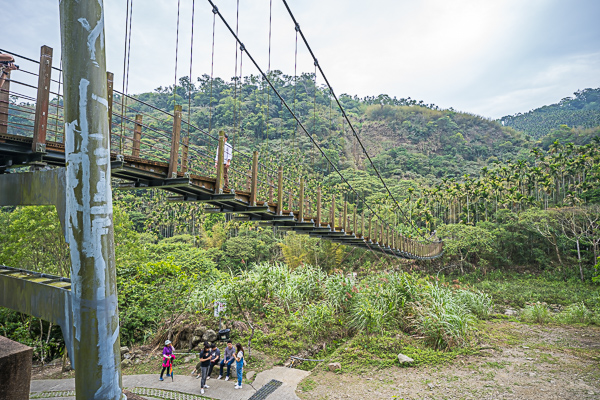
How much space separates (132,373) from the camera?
6070 mm

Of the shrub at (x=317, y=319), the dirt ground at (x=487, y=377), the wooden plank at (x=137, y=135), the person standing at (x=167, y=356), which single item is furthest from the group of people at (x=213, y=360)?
the wooden plank at (x=137, y=135)

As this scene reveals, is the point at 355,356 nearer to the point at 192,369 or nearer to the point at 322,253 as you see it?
the point at 192,369

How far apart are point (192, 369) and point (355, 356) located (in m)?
2.62

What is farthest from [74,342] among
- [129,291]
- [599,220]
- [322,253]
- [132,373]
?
[599,220]

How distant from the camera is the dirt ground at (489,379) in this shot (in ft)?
14.3

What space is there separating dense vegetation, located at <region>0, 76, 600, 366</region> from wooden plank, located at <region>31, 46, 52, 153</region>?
122 cm

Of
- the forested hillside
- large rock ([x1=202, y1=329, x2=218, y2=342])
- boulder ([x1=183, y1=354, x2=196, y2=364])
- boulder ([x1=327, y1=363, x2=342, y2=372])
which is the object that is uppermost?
the forested hillside

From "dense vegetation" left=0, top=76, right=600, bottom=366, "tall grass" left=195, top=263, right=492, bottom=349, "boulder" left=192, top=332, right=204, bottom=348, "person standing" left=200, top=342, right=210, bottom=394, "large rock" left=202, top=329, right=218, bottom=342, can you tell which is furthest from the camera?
"dense vegetation" left=0, top=76, right=600, bottom=366

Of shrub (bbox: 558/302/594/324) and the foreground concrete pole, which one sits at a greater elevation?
the foreground concrete pole

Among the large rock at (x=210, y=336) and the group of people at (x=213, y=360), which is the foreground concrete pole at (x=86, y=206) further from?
the large rock at (x=210, y=336)

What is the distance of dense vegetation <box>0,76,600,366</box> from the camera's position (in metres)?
6.94

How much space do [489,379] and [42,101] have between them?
567 centimetres

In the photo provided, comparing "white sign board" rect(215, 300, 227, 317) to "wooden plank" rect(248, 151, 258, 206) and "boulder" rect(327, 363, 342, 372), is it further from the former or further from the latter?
"wooden plank" rect(248, 151, 258, 206)

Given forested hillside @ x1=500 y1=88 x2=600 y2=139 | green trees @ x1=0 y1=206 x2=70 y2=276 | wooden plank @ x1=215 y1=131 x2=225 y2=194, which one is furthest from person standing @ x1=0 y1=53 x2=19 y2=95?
forested hillside @ x1=500 y1=88 x2=600 y2=139
